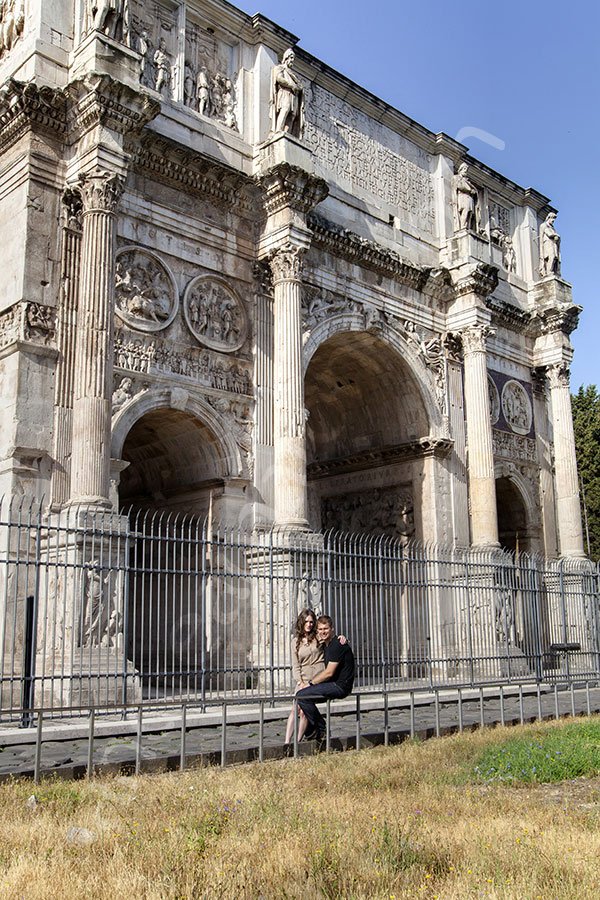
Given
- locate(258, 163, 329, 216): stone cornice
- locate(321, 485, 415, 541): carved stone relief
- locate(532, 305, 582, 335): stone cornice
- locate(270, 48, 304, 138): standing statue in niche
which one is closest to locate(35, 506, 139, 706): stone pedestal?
locate(258, 163, 329, 216): stone cornice

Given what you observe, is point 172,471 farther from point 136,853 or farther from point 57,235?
point 136,853

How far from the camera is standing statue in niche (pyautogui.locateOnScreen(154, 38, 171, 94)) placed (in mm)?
15812

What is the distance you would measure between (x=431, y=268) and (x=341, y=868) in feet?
56.0

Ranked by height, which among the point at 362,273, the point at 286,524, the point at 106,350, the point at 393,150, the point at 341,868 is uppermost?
the point at 393,150

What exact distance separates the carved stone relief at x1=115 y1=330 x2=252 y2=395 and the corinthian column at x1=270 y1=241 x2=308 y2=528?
0.71 meters

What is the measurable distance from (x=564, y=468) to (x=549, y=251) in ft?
19.1

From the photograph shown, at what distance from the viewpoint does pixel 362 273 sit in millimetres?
18891

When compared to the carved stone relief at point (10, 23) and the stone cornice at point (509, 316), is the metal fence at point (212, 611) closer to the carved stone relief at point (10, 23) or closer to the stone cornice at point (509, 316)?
the stone cornice at point (509, 316)

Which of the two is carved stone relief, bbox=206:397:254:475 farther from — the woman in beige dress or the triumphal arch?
the woman in beige dress

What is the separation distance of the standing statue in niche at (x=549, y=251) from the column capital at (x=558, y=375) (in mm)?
2483

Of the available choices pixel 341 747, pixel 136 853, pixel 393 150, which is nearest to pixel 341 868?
pixel 136 853

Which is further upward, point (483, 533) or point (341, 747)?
point (483, 533)

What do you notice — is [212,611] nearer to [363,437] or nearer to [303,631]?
[303,631]

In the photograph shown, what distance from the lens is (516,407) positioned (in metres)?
22.8
